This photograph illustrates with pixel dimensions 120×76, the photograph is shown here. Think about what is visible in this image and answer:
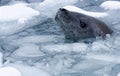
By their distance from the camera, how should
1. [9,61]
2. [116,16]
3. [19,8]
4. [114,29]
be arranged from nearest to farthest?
[9,61]
[114,29]
[116,16]
[19,8]

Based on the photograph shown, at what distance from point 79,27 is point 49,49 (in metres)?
0.56

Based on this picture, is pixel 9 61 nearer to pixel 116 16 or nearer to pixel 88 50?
pixel 88 50

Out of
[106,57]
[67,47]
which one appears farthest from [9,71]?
[106,57]

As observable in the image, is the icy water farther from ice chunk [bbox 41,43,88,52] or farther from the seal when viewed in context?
the seal

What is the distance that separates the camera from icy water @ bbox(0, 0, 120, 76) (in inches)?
146

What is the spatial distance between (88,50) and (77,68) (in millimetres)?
510

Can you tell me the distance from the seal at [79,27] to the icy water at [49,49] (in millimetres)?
113

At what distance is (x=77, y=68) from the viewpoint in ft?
12.2

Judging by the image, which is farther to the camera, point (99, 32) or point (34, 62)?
point (99, 32)

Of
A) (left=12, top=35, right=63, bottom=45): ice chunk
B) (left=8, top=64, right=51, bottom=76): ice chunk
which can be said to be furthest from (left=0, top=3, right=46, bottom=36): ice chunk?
(left=8, top=64, right=51, bottom=76): ice chunk

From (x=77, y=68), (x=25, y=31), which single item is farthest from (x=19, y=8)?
(x=77, y=68)

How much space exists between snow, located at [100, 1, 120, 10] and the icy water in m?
0.11

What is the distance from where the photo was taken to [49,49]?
4.30m

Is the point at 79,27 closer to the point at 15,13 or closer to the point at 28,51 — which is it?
the point at 28,51
